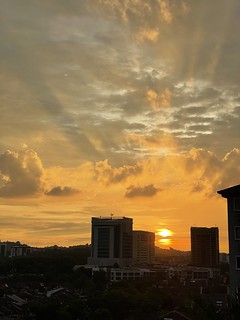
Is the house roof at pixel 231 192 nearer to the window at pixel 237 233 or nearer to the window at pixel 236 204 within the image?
the window at pixel 236 204

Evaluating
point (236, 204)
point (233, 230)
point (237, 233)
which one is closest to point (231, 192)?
point (236, 204)

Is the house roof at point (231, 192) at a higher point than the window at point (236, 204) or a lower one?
higher

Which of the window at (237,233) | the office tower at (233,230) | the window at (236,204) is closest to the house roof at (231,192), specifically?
the office tower at (233,230)

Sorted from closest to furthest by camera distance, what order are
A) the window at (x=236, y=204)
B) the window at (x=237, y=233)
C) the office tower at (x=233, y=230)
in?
the office tower at (x=233, y=230) < the window at (x=237, y=233) < the window at (x=236, y=204)

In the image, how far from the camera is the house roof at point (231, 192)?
3247 cm

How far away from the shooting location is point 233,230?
3262 cm

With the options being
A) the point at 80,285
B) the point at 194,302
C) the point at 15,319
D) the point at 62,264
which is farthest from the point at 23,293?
the point at 194,302

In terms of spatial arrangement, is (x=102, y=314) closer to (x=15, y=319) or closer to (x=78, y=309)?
(x=78, y=309)

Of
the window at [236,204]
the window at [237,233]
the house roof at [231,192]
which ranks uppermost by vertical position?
the house roof at [231,192]

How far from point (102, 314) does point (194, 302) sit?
130ft

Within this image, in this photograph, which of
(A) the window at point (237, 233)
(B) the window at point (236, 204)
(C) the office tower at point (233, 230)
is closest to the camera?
(C) the office tower at point (233, 230)

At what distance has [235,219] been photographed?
1287 inches

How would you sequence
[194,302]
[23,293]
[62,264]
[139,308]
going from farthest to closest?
1. [62,264]
2. [23,293]
3. [139,308]
4. [194,302]

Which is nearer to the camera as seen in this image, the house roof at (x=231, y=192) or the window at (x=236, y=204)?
the house roof at (x=231, y=192)
